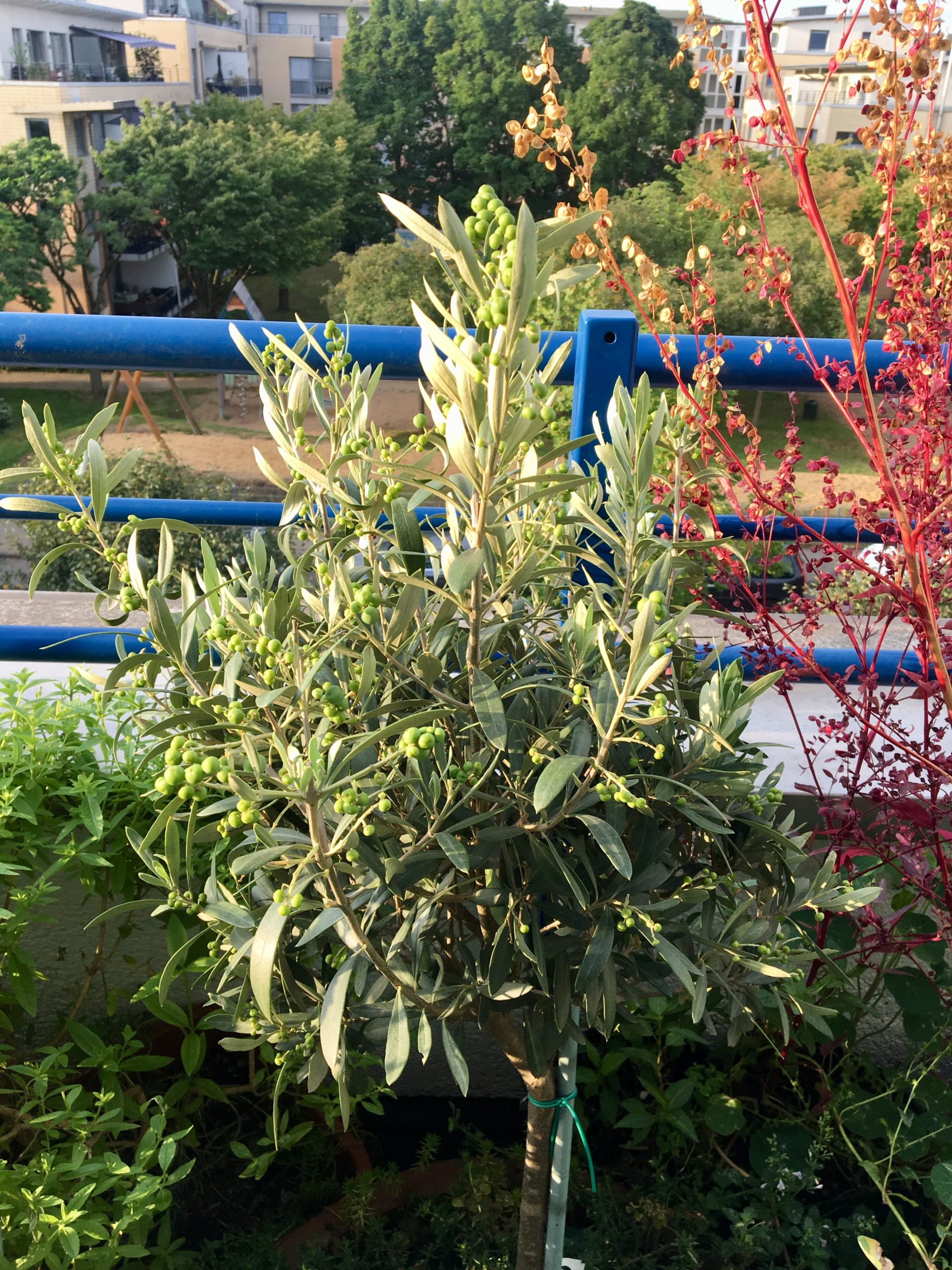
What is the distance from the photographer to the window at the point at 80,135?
32.2m

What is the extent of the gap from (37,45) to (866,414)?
4323cm

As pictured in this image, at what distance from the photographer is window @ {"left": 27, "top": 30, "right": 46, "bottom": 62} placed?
35031 millimetres

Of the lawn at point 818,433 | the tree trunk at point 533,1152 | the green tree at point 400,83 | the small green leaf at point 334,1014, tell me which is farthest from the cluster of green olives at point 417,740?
the green tree at point 400,83

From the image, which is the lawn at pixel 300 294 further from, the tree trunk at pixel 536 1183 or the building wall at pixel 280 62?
the tree trunk at pixel 536 1183

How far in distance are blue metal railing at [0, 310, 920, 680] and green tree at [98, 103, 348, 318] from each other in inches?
1213

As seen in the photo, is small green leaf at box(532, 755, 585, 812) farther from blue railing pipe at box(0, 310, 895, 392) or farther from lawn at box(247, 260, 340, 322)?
lawn at box(247, 260, 340, 322)

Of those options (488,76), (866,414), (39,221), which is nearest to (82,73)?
(39,221)

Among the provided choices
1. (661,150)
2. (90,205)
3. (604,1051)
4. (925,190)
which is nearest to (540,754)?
(604,1051)

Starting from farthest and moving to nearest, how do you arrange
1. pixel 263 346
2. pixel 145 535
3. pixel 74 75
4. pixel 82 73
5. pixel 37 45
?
pixel 82 73 < pixel 74 75 < pixel 37 45 < pixel 145 535 < pixel 263 346

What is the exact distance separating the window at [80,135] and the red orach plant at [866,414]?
119 feet

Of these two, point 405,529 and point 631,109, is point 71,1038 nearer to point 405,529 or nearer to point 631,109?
point 405,529

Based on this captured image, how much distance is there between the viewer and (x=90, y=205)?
28703 millimetres

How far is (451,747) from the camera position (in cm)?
98

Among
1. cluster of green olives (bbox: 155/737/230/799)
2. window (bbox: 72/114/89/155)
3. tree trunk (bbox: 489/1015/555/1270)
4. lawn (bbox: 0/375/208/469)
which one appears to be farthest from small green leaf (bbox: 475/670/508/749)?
window (bbox: 72/114/89/155)
